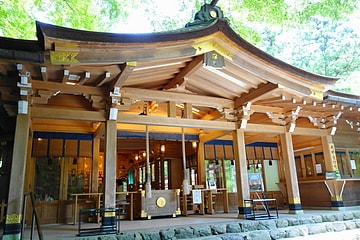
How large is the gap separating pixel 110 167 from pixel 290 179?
4550 millimetres

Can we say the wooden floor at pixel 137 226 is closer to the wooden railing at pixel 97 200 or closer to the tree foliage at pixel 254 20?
the wooden railing at pixel 97 200

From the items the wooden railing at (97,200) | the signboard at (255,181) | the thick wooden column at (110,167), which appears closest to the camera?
the thick wooden column at (110,167)

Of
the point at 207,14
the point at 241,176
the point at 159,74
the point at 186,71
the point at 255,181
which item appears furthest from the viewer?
the point at 255,181

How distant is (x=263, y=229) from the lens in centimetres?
561

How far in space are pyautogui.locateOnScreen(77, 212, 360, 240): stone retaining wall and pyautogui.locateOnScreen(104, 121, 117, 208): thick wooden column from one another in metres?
0.76

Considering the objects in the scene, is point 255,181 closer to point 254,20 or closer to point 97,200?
point 97,200

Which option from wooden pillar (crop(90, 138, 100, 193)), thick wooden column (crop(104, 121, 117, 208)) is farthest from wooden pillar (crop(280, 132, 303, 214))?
wooden pillar (crop(90, 138, 100, 193))

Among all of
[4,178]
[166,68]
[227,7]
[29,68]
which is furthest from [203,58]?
[227,7]

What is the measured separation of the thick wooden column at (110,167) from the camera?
4957 millimetres

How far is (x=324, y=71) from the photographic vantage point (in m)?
14.6

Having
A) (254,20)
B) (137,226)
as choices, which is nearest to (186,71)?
(137,226)

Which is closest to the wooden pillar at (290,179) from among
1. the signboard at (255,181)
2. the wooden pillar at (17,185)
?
the signboard at (255,181)

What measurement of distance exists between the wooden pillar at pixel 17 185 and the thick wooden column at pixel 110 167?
4.42 feet

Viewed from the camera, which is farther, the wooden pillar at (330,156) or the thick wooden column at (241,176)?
the wooden pillar at (330,156)
